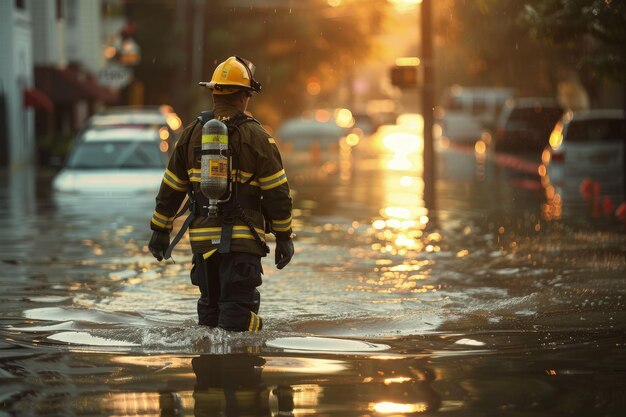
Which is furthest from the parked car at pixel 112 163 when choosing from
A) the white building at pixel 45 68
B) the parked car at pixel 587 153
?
the white building at pixel 45 68

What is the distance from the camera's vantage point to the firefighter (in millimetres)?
8422

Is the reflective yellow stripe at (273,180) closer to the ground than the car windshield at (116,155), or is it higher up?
higher up

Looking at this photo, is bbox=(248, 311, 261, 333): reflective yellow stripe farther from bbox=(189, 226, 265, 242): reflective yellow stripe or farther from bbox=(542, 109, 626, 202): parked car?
bbox=(542, 109, 626, 202): parked car

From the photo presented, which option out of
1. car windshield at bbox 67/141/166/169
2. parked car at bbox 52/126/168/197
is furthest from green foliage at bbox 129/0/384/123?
car windshield at bbox 67/141/166/169

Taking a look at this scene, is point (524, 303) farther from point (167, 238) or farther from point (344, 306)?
point (167, 238)

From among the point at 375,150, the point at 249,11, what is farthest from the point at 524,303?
the point at 249,11

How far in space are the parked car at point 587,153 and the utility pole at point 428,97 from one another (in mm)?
3540

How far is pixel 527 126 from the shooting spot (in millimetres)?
41312

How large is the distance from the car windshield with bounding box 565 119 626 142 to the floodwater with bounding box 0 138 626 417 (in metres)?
8.00

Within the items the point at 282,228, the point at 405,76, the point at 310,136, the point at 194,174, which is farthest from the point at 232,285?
the point at 310,136

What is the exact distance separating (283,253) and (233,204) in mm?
422

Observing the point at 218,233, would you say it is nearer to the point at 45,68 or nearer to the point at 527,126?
the point at 527,126

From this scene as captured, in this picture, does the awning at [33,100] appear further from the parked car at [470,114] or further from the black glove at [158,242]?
the black glove at [158,242]

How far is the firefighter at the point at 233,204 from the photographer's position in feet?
27.6
